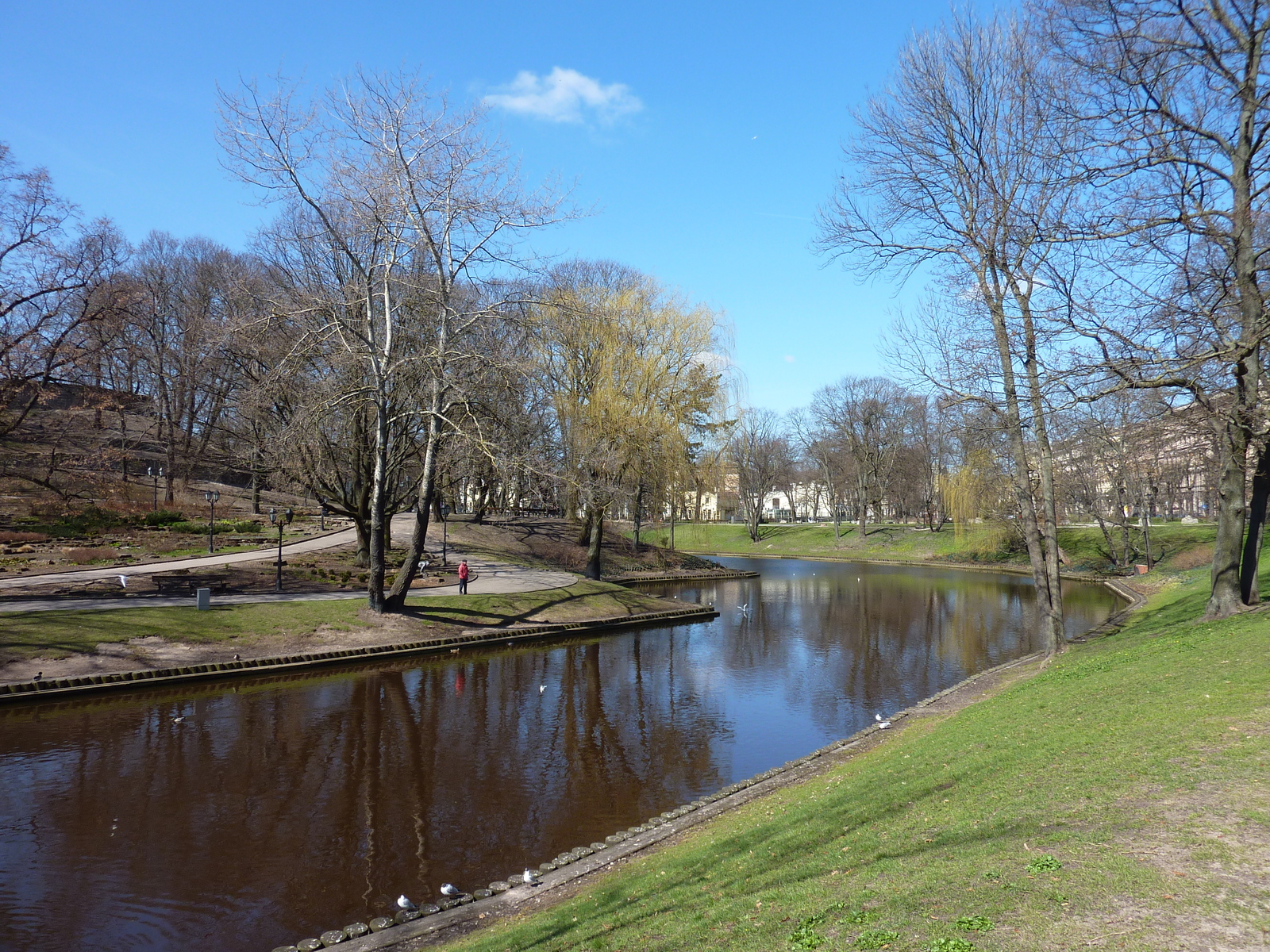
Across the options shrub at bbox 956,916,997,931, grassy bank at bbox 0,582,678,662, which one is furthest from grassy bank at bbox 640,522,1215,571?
shrub at bbox 956,916,997,931

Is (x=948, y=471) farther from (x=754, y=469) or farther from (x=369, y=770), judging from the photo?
(x=369, y=770)

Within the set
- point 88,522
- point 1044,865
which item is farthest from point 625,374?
point 1044,865

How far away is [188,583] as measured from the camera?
73.6ft

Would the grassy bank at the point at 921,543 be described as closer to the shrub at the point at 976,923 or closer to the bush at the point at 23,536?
the bush at the point at 23,536

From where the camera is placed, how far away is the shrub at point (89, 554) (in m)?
24.8

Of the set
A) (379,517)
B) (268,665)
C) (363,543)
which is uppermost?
(379,517)

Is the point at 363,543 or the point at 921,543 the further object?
the point at 921,543

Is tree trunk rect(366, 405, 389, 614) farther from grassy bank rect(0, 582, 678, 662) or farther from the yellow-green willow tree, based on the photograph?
the yellow-green willow tree

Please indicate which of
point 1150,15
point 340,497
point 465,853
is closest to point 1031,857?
point 465,853

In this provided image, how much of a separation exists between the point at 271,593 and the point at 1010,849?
2217 cm

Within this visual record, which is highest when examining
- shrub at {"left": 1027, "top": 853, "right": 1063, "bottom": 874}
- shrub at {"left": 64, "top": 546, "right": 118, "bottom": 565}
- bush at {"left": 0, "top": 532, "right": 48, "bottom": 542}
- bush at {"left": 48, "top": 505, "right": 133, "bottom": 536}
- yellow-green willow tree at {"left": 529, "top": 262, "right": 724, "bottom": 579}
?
yellow-green willow tree at {"left": 529, "top": 262, "right": 724, "bottom": 579}

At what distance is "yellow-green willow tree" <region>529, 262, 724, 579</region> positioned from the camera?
30438mm

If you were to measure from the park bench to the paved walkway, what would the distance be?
509 mm

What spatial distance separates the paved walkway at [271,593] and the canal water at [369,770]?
4.85 metres
